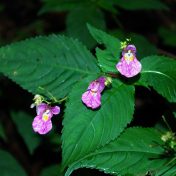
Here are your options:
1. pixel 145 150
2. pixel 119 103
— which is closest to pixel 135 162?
pixel 145 150

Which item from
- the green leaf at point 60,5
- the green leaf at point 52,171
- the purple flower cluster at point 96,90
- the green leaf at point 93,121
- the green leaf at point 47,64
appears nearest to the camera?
the green leaf at point 93,121

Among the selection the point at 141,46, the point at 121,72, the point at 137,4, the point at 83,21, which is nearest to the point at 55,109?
the point at 121,72

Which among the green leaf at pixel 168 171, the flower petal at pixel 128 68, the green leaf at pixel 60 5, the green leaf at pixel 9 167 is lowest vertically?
the green leaf at pixel 9 167

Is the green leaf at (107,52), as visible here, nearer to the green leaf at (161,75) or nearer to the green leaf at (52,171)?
the green leaf at (161,75)

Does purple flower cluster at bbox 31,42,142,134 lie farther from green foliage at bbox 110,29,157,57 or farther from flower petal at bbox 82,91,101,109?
green foliage at bbox 110,29,157,57

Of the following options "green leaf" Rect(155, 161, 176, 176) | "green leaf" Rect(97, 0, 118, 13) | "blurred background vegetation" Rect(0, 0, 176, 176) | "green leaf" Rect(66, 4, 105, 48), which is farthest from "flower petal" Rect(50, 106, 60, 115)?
"green leaf" Rect(97, 0, 118, 13)

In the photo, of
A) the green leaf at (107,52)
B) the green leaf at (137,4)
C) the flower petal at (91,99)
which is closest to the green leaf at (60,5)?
the green leaf at (137,4)

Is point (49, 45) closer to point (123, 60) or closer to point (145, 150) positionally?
point (123, 60)
